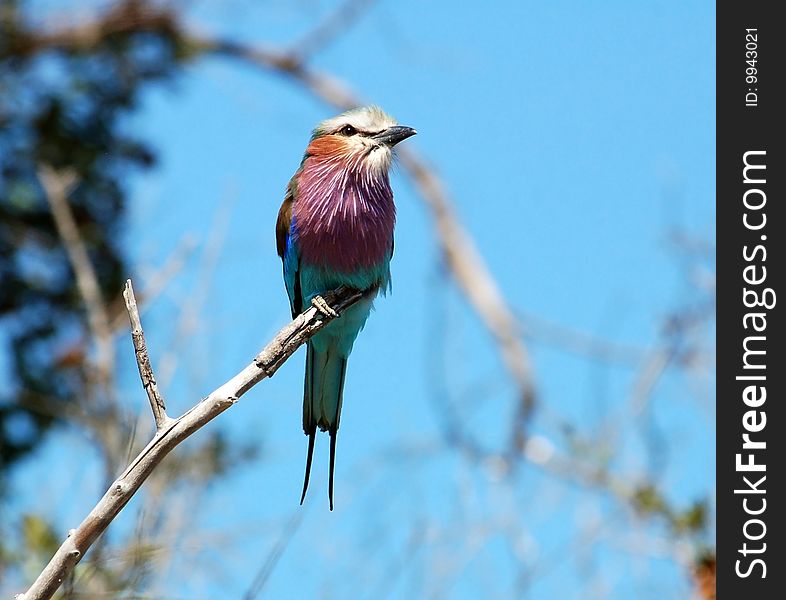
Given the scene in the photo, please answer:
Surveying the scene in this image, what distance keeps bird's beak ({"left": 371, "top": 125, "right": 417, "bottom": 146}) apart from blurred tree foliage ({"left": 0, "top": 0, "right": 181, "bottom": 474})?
2.31m

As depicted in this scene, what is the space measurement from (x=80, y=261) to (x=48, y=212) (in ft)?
2.13

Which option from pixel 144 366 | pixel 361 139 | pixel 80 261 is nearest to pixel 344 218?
pixel 361 139

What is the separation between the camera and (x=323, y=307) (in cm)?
332

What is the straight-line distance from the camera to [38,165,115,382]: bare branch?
4.73 metres

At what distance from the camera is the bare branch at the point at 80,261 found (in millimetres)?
4734

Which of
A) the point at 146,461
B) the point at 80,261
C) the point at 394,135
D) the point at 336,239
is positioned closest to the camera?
the point at 146,461

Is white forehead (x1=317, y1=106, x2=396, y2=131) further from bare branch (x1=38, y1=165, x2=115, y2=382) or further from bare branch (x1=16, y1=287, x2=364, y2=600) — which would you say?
bare branch (x1=38, y1=165, x2=115, y2=382)

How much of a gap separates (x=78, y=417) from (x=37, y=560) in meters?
0.98

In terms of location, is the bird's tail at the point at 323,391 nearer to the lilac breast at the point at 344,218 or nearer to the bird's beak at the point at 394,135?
the lilac breast at the point at 344,218

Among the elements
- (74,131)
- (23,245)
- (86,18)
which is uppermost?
(86,18)

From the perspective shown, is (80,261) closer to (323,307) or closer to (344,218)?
(344,218)
